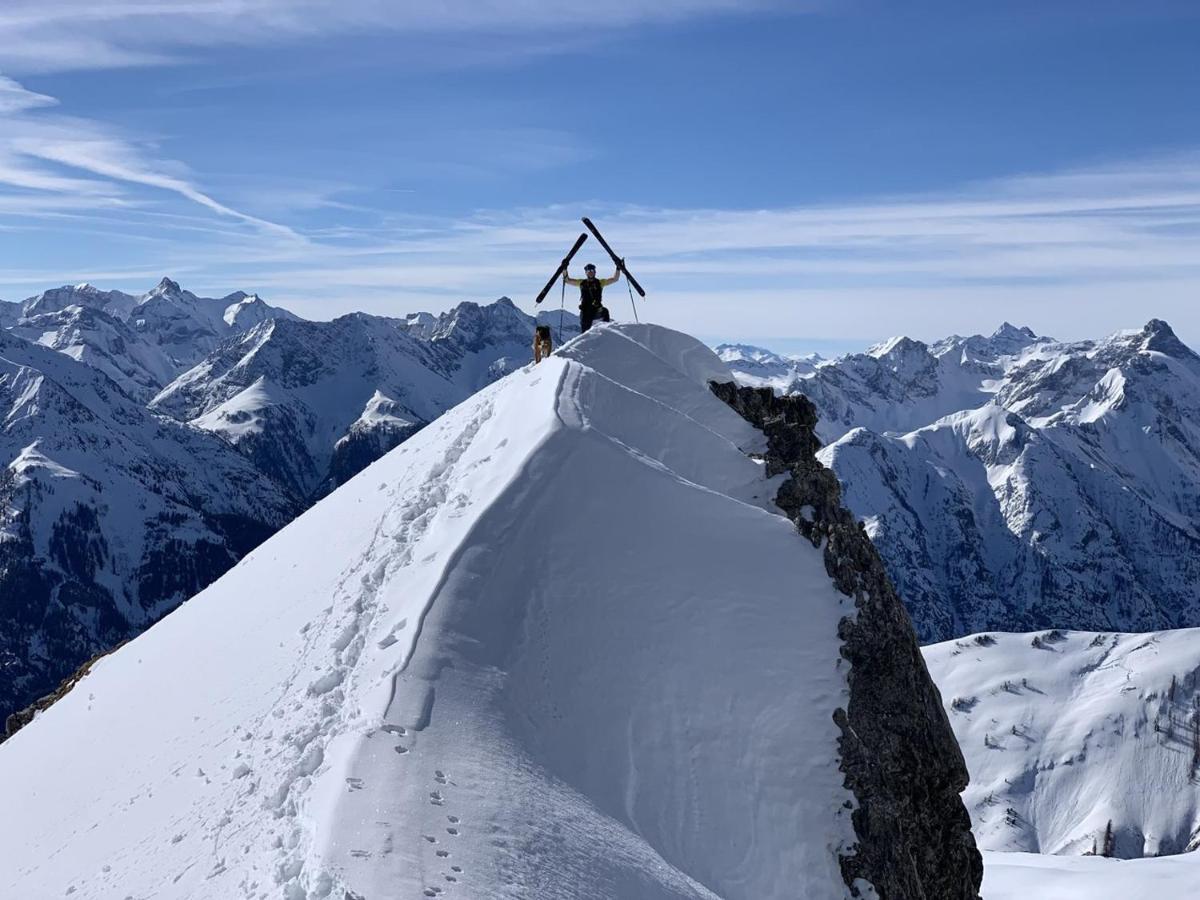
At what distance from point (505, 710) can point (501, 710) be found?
0.09 metres

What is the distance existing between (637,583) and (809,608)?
4.10 m

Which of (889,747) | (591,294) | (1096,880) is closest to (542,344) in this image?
(591,294)

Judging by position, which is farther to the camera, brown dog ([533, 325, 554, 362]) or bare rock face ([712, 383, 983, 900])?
brown dog ([533, 325, 554, 362])

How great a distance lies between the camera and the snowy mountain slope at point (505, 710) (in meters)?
15.3

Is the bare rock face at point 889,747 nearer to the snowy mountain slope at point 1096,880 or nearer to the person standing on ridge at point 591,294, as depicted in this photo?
the person standing on ridge at point 591,294

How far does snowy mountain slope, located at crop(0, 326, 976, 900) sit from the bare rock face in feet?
1.05

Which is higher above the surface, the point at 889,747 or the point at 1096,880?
the point at 889,747

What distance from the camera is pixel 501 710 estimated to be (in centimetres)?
1800

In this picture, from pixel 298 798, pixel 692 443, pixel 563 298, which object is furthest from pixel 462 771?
pixel 563 298

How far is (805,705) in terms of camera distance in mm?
21141

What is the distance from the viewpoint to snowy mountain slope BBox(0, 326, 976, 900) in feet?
50.1

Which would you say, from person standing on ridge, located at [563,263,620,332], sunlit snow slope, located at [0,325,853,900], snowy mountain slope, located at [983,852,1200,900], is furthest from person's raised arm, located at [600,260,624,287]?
snowy mountain slope, located at [983,852,1200,900]

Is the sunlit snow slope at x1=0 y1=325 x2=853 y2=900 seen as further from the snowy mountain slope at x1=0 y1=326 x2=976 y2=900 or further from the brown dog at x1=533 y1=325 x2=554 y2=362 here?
the brown dog at x1=533 y1=325 x2=554 y2=362

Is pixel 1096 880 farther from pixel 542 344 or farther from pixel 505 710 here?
pixel 505 710
